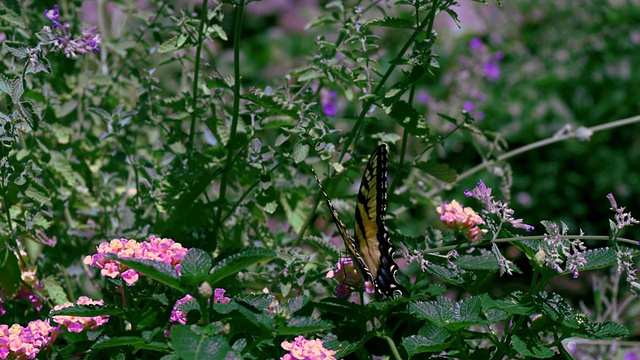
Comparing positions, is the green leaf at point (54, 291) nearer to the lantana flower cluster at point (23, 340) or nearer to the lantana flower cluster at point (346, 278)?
the lantana flower cluster at point (23, 340)

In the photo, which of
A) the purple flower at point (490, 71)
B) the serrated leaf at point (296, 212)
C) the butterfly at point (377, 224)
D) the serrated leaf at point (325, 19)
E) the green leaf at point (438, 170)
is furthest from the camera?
the purple flower at point (490, 71)

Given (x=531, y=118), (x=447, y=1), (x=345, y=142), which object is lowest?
(x=531, y=118)

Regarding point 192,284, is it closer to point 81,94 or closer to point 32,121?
point 32,121

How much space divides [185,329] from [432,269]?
46cm

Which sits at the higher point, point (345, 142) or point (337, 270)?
point (345, 142)

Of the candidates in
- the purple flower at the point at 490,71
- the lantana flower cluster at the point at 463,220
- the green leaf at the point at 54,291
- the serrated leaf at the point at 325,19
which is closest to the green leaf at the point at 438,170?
the lantana flower cluster at the point at 463,220

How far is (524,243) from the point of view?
4.26 ft

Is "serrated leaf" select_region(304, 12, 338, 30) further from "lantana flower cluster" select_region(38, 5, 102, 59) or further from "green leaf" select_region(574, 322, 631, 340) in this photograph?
"green leaf" select_region(574, 322, 631, 340)

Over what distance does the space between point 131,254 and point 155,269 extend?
6.5 inches

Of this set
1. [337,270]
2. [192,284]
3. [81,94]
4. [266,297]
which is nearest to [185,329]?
[192,284]

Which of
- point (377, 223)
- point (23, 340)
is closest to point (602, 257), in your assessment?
point (377, 223)

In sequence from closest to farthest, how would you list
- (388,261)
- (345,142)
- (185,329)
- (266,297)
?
1. (185,329)
2. (266,297)
3. (388,261)
4. (345,142)

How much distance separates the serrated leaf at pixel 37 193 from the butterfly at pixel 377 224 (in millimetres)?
523

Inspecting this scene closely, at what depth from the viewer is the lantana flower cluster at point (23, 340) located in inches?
49.2
